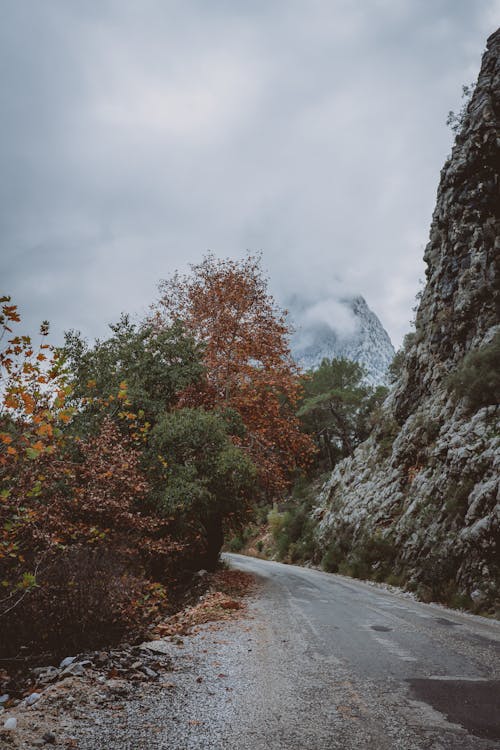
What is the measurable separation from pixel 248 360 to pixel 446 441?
7671 mm

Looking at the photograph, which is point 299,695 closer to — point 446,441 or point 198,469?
point 198,469

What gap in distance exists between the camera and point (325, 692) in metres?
4.39

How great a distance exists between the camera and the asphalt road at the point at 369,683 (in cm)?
347

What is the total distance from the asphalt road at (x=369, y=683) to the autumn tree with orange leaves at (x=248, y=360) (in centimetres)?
859

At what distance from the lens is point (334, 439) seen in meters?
44.9

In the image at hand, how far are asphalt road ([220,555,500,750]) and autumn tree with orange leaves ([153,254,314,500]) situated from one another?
28.2 ft

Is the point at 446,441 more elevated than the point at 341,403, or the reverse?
the point at 341,403

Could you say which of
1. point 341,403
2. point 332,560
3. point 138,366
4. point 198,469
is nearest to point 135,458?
point 198,469

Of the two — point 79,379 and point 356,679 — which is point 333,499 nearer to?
point 79,379

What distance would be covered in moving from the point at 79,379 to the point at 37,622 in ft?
30.5

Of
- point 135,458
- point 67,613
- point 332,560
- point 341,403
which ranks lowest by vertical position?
point 67,613

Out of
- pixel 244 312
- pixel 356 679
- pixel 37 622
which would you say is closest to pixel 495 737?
pixel 356 679

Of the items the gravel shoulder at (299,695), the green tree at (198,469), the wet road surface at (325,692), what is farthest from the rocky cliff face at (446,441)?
the green tree at (198,469)

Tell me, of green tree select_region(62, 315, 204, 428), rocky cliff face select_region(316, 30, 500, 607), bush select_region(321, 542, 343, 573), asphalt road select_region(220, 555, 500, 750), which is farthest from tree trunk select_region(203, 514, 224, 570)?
asphalt road select_region(220, 555, 500, 750)
